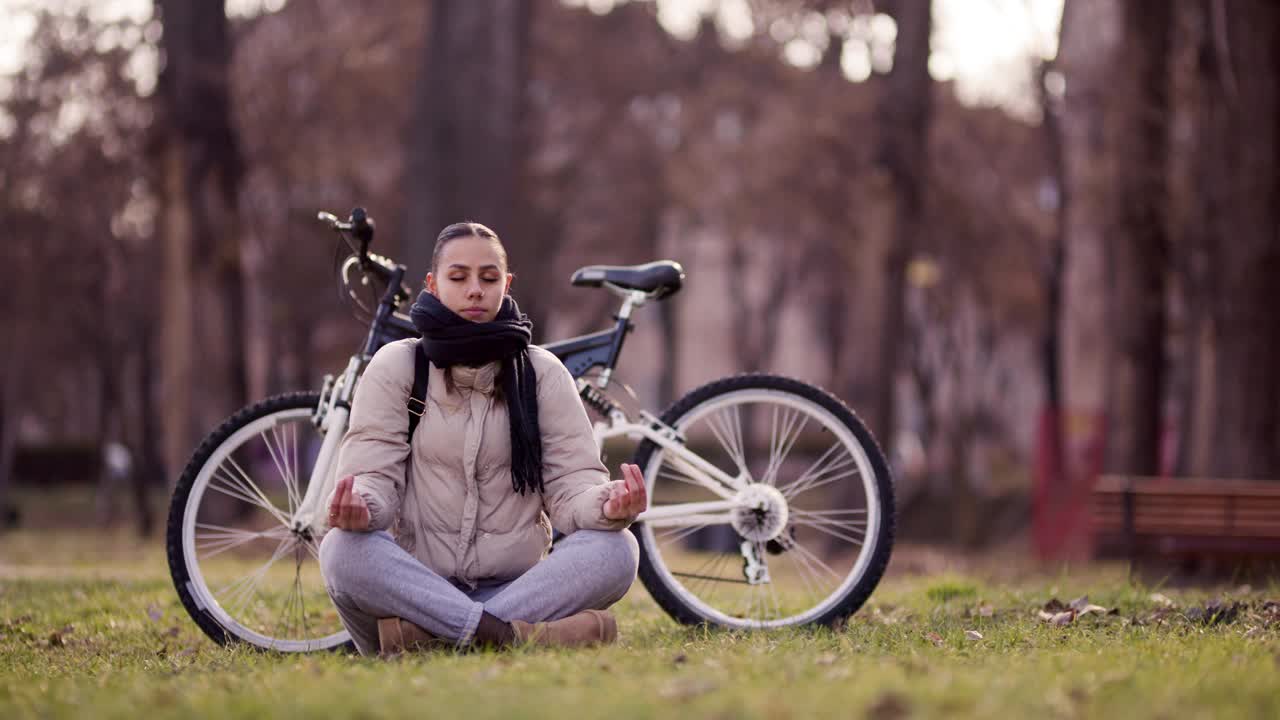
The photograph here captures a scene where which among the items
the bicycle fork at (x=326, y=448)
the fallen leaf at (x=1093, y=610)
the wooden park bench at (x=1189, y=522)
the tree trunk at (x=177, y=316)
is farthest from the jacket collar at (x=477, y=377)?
the tree trunk at (x=177, y=316)

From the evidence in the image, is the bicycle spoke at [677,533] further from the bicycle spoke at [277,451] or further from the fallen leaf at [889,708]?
the fallen leaf at [889,708]

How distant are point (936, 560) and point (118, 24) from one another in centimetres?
1240

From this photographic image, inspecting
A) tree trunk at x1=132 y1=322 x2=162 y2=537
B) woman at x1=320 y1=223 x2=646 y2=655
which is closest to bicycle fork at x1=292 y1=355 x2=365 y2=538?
woman at x1=320 y1=223 x2=646 y2=655

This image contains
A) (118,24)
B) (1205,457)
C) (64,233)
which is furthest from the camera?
(64,233)

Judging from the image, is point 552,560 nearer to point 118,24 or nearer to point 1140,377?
point 1140,377

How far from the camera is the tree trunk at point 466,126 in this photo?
13672mm

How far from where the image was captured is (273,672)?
4.08 metres

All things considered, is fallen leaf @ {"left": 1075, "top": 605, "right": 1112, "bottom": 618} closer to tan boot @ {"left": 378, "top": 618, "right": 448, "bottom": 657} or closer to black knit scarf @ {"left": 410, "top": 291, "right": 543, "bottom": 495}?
black knit scarf @ {"left": 410, "top": 291, "right": 543, "bottom": 495}

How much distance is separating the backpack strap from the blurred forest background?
1315mm

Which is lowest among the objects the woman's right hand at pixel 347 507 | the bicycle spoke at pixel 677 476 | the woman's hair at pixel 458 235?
the bicycle spoke at pixel 677 476

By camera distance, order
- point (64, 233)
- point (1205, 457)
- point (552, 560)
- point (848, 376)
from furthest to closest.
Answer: point (64, 233), point (848, 376), point (1205, 457), point (552, 560)

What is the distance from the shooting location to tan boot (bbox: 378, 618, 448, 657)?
4.44 metres

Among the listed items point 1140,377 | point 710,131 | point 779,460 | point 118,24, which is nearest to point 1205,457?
point 1140,377

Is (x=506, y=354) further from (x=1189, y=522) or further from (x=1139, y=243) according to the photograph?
(x=1139, y=243)
